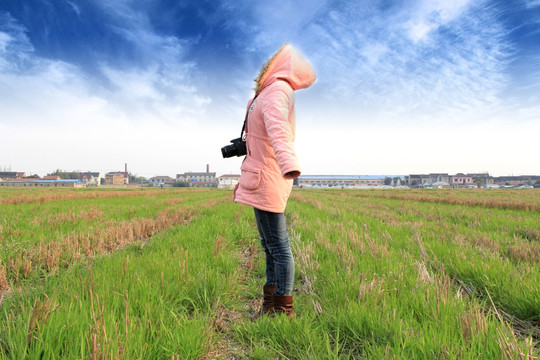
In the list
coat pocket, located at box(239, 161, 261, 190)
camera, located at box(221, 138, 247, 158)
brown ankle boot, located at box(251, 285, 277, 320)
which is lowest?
brown ankle boot, located at box(251, 285, 277, 320)

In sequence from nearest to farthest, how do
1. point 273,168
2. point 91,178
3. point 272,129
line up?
point 272,129, point 273,168, point 91,178

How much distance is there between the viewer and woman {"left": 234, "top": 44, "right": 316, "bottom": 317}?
1.92 meters

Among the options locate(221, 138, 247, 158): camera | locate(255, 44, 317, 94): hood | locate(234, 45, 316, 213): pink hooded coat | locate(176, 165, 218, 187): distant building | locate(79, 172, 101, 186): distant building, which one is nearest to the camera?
locate(234, 45, 316, 213): pink hooded coat

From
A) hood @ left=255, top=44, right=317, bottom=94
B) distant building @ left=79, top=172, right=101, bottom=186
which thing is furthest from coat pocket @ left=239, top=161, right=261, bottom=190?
distant building @ left=79, top=172, right=101, bottom=186

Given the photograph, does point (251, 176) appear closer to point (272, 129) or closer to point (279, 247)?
point (272, 129)

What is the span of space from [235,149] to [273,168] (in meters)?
0.54

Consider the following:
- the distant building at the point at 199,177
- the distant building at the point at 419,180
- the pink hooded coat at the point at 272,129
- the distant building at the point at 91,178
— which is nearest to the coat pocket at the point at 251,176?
the pink hooded coat at the point at 272,129

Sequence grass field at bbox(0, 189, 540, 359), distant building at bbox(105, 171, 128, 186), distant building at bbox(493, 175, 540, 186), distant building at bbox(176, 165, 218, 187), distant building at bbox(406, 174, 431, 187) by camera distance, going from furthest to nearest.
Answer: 1. distant building at bbox(176, 165, 218, 187)
2. distant building at bbox(105, 171, 128, 186)
3. distant building at bbox(406, 174, 431, 187)
4. distant building at bbox(493, 175, 540, 186)
5. grass field at bbox(0, 189, 540, 359)

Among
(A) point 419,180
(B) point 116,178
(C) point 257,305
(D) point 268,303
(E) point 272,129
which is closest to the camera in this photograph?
(E) point 272,129

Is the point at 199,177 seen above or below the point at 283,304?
above

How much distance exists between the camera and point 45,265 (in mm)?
3154

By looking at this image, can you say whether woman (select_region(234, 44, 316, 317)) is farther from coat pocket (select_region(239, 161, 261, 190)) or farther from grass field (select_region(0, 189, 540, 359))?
grass field (select_region(0, 189, 540, 359))

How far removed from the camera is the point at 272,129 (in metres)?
1.75

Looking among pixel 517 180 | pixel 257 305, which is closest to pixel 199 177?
pixel 257 305
